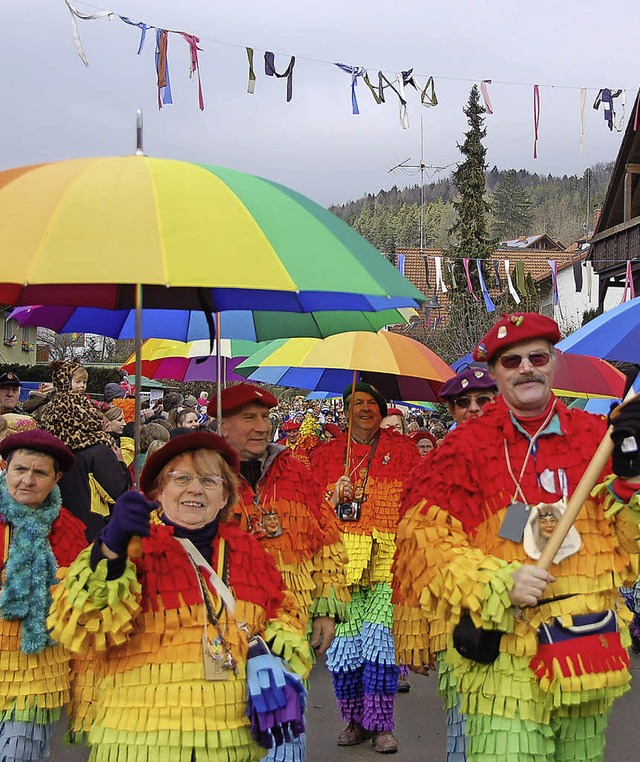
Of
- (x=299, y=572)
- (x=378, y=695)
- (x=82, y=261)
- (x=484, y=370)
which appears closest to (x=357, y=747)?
(x=378, y=695)

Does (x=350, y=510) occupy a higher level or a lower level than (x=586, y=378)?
lower

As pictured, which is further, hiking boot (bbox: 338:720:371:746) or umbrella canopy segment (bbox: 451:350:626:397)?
umbrella canopy segment (bbox: 451:350:626:397)

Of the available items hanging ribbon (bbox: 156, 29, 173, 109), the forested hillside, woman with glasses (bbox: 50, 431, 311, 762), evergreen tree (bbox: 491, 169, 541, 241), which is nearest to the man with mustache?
woman with glasses (bbox: 50, 431, 311, 762)

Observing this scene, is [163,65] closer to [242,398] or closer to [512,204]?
[242,398]

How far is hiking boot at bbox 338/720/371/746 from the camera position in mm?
5398

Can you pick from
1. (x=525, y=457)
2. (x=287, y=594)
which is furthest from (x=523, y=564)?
(x=287, y=594)

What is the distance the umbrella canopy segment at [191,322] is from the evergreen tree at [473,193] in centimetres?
3143

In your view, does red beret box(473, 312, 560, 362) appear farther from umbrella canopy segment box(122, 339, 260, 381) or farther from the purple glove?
umbrella canopy segment box(122, 339, 260, 381)

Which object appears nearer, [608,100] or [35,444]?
[35,444]

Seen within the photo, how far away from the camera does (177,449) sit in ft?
9.69

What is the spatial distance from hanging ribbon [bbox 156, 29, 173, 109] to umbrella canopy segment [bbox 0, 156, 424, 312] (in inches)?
337

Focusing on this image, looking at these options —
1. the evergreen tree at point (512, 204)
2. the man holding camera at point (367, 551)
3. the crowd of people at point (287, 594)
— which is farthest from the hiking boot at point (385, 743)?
the evergreen tree at point (512, 204)

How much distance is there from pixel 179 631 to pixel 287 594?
1.64 feet

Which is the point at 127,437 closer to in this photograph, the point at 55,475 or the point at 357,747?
the point at 357,747
